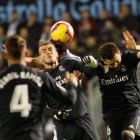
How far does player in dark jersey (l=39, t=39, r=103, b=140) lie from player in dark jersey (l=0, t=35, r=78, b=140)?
139 centimetres

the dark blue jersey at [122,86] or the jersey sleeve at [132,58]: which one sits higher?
the jersey sleeve at [132,58]

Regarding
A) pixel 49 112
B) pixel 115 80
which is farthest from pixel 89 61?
pixel 49 112

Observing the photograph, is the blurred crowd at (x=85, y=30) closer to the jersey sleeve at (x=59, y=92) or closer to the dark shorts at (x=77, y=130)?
the dark shorts at (x=77, y=130)

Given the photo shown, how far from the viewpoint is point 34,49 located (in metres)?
11.7

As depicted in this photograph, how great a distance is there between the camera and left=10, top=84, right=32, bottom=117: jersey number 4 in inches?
155

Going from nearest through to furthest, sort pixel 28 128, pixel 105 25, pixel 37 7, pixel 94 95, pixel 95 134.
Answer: pixel 28 128, pixel 95 134, pixel 94 95, pixel 105 25, pixel 37 7

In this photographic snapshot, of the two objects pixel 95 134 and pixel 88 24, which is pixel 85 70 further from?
pixel 88 24

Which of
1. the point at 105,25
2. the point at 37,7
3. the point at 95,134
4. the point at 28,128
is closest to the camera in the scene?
the point at 28,128

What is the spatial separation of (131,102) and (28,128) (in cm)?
235

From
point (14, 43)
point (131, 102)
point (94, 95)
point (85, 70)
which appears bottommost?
point (94, 95)

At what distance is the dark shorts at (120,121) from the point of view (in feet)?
19.0

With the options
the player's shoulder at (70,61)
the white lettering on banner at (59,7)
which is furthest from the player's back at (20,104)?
the white lettering on banner at (59,7)

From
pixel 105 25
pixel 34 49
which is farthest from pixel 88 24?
pixel 34 49

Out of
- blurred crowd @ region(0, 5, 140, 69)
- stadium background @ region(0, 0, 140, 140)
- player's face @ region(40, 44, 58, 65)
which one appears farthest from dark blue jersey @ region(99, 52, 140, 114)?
blurred crowd @ region(0, 5, 140, 69)
